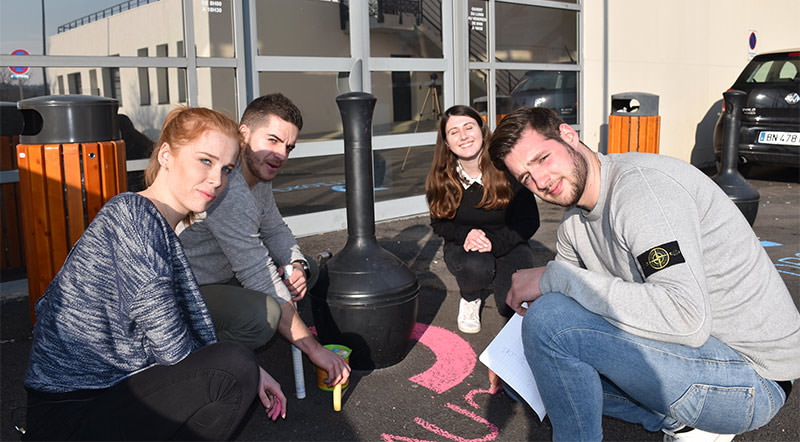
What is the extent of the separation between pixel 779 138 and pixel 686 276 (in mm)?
8222

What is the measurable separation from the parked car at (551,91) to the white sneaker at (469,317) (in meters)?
4.57

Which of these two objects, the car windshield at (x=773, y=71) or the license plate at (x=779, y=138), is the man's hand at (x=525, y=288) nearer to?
the license plate at (x=779, y=138)

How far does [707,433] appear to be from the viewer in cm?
226

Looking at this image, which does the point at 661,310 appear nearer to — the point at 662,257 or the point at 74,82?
the point at 662,257

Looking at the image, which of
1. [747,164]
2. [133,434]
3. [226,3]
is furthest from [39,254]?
[747,164]

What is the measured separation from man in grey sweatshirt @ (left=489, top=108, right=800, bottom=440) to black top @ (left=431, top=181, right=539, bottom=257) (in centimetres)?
149

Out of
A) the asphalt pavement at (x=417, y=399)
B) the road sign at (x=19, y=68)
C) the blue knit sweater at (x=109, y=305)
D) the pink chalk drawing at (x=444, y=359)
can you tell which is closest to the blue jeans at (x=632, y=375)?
the asphalt pavement at (x=417, y=399)

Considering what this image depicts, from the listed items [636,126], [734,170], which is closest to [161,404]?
[734,170]

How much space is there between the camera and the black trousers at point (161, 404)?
6.42 ft

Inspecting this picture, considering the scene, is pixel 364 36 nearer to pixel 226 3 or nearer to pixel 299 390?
pixel 226 3

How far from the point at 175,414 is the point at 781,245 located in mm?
5669

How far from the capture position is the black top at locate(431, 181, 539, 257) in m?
3.85

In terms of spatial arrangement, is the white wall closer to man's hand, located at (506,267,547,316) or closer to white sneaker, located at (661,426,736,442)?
man's hand, located at (506,267,547,316)

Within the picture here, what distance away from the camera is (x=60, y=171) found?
3561 millimetres
